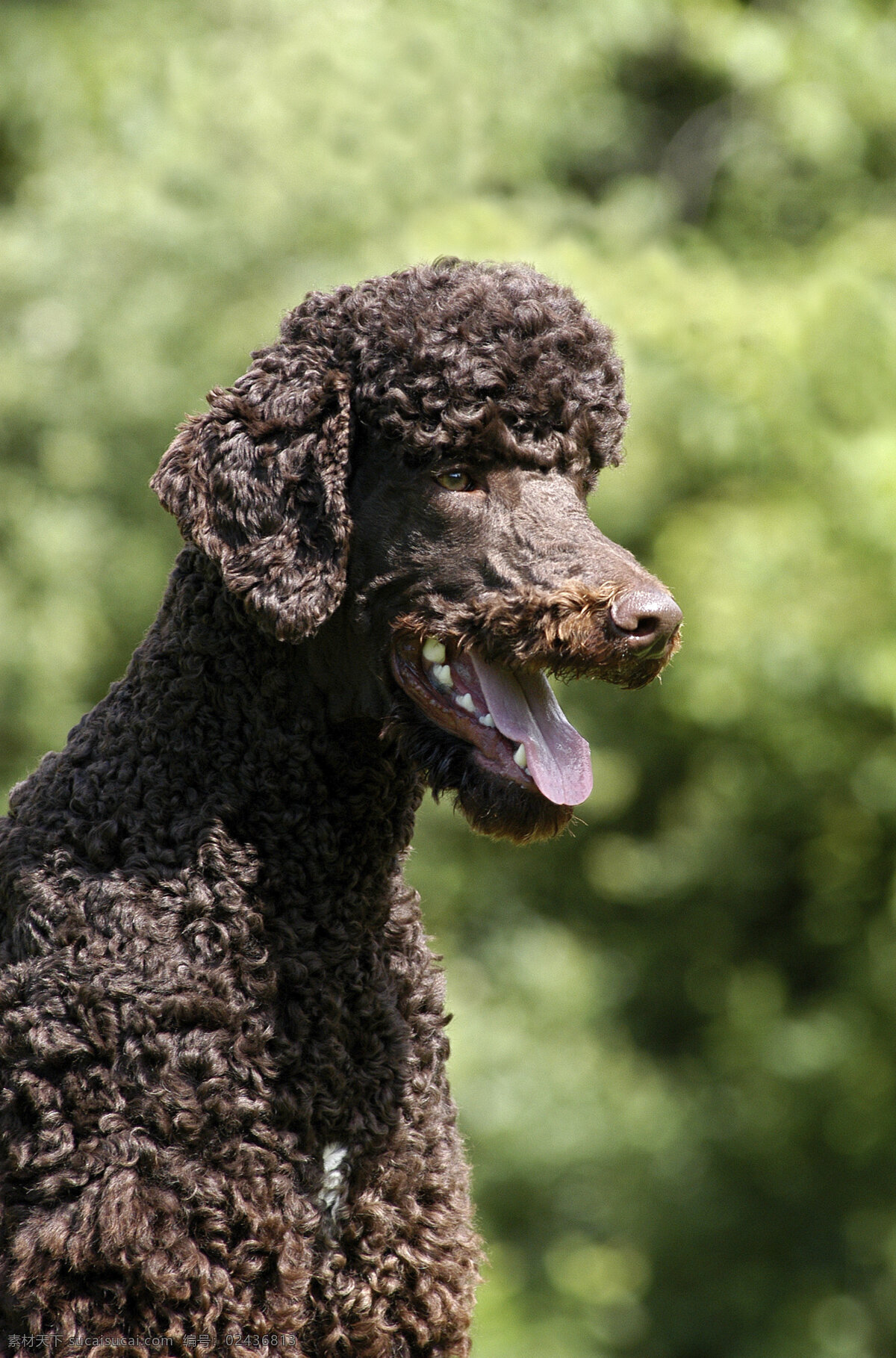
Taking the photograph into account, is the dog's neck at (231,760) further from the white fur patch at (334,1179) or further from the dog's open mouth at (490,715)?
the white fur patch at (334,1179)

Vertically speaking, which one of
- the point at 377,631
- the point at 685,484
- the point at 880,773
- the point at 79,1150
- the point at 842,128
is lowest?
the point at 79,1150

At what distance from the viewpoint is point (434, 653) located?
2.67 metres

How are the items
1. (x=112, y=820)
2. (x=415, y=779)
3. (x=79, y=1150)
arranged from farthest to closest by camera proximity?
1. (x=415, y=779)
2. (x=112, y=820)
3. (x=79, y=1150)

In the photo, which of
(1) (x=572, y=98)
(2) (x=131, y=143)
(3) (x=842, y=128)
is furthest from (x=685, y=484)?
(2) (x=131, y=143)

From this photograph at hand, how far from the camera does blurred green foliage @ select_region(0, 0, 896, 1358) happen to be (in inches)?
342

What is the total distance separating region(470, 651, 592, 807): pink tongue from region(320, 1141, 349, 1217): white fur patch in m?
0.75

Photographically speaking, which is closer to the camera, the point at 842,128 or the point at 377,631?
the point at 377,631

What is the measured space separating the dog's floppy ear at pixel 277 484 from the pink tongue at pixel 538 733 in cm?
32

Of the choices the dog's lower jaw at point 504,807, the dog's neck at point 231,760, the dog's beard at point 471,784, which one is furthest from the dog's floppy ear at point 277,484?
the dog's lower jaw at point 504,807

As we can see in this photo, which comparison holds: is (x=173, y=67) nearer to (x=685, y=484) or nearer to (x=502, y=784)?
(x=685, y=484)

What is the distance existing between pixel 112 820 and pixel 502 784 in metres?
0.69

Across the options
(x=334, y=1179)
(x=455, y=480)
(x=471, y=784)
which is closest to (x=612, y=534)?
(x=455, y=480)

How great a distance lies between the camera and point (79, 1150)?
2.53m

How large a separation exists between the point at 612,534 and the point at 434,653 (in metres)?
7.59
